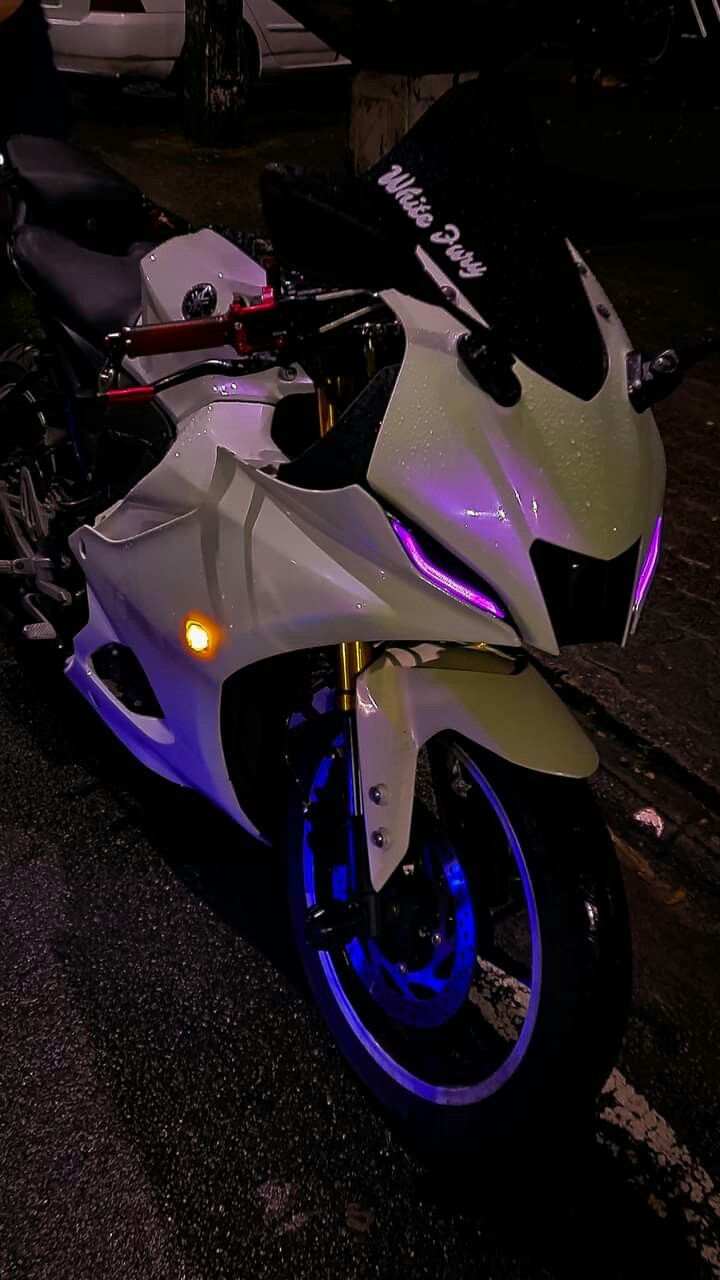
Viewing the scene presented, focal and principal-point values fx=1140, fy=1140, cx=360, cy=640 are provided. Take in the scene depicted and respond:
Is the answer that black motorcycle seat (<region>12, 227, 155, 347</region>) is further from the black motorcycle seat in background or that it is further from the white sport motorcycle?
the white sport motorcycle

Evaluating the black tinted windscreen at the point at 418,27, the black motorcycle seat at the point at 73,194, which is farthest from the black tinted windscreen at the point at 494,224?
the black motorcycle seat at the point at 73,194

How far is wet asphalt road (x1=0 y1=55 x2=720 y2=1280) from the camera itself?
2086mm

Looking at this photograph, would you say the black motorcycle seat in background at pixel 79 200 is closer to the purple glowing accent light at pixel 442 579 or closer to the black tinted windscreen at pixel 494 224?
the black tinted windscreen at pixel 494 224

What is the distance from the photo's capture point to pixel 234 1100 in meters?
2.32

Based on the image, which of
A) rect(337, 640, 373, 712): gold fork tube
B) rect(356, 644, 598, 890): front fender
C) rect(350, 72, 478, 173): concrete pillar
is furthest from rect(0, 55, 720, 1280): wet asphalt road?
rect(350, 72, 478, 173): concrete pillar

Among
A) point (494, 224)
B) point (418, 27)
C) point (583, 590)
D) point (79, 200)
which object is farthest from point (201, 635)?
point (418, 27)

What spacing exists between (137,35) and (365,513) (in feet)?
28.7

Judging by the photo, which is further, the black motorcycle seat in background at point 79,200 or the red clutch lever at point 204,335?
the black motorcycle seat in background at point 79,200

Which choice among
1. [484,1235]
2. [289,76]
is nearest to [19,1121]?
[484,1235]

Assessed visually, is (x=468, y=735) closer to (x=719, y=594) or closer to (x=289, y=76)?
(x=719, y=594)

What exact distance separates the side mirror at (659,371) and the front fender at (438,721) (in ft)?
1.62

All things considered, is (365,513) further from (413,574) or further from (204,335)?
(204,335)

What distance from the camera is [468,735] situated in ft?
6.17

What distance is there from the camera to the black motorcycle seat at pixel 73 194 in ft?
10.7
